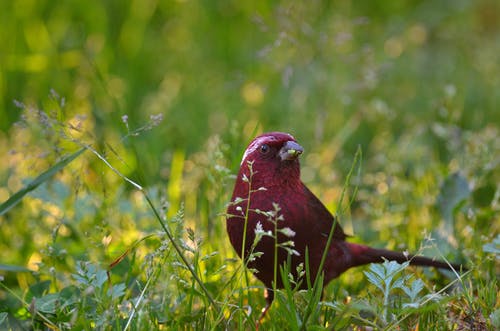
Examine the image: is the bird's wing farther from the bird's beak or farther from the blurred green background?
the blurred green background

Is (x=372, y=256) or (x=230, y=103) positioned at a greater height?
(x=230, y=103)

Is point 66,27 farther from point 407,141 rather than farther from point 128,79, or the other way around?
point 407,141

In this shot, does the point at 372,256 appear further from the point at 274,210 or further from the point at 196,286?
the point at 196,286

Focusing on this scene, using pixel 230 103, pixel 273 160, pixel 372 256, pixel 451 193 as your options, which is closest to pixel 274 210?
pixel 273 160

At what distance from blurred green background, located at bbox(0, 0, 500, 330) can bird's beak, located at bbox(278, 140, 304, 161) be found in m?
0.28

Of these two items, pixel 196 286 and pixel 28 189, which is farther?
pixel 196 286

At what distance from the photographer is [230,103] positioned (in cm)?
534

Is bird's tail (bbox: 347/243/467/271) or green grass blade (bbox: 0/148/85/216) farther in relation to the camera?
bird's tail (bbox: 347/243/467/271)

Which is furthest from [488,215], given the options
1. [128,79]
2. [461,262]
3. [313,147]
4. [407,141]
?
[128,79]

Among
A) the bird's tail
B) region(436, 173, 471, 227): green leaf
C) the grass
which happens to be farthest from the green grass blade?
region(436, 173, 471, 227): green leaf

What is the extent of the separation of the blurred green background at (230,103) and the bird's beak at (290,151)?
0.93ft

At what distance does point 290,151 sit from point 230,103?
8.43 ft

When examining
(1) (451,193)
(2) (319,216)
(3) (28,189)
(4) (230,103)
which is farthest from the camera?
(4) (230,103)

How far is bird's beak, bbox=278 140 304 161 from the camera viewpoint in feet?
9.24
